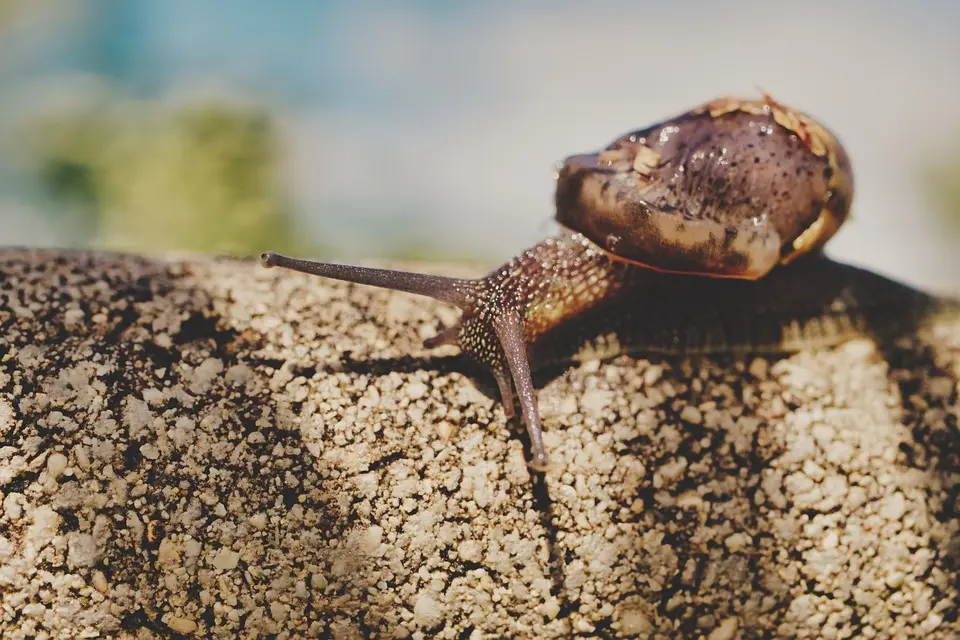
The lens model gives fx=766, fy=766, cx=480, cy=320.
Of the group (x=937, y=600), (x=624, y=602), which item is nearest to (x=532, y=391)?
(x=624, y=602)

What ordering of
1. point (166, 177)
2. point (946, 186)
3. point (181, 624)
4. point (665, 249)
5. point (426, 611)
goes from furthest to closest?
point (946, 186) < point (166, 177) < point (665, 249) < point (426, 611) < point (181, 624)

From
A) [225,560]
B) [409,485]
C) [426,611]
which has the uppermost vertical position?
[409,485]

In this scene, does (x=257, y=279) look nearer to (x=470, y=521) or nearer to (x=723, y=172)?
(x=470, y=521)

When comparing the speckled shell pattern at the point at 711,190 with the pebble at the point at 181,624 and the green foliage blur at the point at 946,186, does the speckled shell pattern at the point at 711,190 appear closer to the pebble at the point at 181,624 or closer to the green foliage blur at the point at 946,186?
the pebble at the point at 181,624

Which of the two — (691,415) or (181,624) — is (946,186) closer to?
(691,415)

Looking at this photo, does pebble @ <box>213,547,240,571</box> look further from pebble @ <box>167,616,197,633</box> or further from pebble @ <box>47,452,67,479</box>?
pebble @ <box>47,452,67,479</box>

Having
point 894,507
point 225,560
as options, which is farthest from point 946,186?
point 225,560
